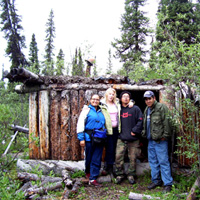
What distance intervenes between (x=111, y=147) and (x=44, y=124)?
7.06 ft

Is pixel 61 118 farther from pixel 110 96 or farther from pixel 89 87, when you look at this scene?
pixel 110 96

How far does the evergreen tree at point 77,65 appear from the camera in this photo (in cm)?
1020

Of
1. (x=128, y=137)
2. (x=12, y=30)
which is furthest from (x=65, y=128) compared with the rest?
(x=12, y=30)

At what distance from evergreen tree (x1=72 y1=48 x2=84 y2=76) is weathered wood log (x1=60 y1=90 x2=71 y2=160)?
4435 mm

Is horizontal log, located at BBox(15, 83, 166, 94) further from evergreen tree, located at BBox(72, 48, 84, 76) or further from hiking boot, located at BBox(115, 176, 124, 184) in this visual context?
evergreen tree, located at BBox(72, 48, 84, 76)

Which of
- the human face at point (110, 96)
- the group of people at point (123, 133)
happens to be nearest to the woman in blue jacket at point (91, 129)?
the group of people at point (123, 133)

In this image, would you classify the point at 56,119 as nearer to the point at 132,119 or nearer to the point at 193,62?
the point at 132,119

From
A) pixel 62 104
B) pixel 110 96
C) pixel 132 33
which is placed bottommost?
pixel 62 104

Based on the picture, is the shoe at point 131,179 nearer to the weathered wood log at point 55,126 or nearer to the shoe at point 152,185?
the shoe at point 152,185

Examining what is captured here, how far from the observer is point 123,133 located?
16.4ft

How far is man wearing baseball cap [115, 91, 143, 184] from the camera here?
4.95 m

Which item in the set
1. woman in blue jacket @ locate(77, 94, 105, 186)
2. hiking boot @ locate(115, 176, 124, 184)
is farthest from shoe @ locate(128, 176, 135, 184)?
woman in blue jacket @ locate(77, 94, 105, 186)

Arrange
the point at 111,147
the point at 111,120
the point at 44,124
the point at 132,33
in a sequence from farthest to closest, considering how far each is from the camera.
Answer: the point at 132,33 < the point at 44,124 < the point at 111,147 < the point at 111,120

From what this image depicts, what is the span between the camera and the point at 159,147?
455cm
